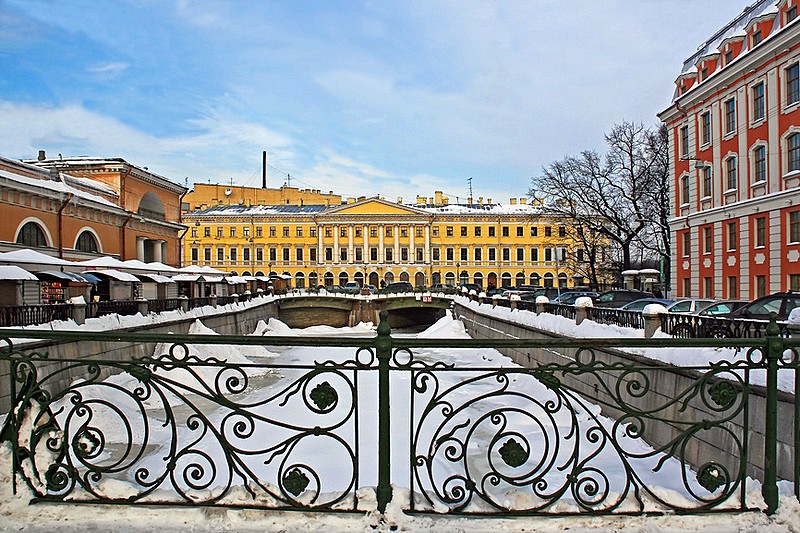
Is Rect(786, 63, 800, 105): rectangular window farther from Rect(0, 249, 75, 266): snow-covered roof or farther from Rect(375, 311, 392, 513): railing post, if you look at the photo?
Rect(0, 249, 75, 266): snow-covered roof

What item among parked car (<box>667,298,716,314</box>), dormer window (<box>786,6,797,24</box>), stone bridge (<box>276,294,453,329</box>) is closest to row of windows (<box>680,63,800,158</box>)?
dormer window (<box>786,6,797,24</box>)

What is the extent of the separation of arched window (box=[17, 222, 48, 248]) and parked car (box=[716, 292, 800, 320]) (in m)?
26.8

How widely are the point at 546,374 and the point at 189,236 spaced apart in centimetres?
8275

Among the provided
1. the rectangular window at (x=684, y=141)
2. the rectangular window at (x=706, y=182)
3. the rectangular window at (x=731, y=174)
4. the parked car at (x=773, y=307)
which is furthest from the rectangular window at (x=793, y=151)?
the parked car at (x=773, y=307)

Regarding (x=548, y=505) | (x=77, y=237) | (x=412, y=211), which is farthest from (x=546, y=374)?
(x=412, y=211)

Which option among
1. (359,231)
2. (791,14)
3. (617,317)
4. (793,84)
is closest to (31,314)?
(617,317)

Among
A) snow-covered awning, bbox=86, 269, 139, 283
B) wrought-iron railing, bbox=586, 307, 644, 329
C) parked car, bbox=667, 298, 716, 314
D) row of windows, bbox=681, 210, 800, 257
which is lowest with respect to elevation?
parked car, bbox=667, 298, 716, 314

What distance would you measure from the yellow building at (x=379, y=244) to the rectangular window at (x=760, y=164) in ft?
177

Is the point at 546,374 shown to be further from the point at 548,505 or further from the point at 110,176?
the point at 110,176

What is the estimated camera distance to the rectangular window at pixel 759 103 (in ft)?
82.0

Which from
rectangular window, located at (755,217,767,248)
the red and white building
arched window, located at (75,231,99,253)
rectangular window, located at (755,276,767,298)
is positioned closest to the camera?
the red and white building

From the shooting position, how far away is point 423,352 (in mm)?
23188

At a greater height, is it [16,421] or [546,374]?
[546,374]

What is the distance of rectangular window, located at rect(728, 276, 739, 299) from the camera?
26.6 m
